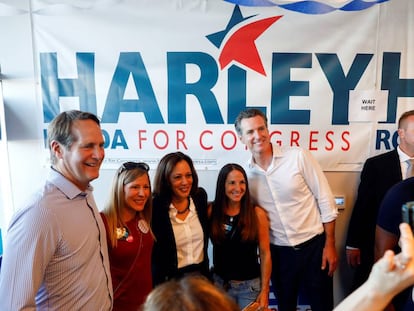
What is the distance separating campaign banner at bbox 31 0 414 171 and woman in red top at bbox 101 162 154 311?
657 millimetres

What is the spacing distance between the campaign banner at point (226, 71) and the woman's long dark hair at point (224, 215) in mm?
423

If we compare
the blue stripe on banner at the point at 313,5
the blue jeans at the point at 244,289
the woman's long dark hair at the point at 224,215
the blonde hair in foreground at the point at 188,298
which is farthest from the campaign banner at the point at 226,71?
the blonde hair in foreground at the point at 188,298

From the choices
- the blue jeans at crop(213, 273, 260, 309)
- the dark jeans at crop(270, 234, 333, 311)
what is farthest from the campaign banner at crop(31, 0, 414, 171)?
the blue jeans at crop(213, 273, 260, 309)

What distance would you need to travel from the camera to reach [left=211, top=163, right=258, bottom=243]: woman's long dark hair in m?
1.63

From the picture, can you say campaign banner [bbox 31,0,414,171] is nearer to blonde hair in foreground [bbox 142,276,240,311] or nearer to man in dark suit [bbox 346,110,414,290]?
man in dark suit [bbox 346,110,414,290]

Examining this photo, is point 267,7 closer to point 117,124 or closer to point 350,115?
point 350,115

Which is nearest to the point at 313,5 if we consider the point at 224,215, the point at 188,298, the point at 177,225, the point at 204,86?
the point at 204,86

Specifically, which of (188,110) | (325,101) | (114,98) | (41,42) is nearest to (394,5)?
(325,101)

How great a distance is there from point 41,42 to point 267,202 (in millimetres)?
1757

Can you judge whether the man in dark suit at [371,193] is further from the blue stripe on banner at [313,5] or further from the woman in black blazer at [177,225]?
the woman in black blazer at [177,225]

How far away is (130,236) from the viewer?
138 cm

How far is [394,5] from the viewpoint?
196 centimetres

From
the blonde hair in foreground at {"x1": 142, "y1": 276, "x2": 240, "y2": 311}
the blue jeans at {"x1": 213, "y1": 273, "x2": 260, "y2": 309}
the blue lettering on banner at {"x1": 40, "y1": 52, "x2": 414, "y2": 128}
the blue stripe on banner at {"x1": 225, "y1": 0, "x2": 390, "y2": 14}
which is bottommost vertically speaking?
the blue jeans at {"x1": 213, "y1": 273, "x2": 260, "y2": 309}

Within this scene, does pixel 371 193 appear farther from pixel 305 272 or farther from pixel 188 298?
pixel 188 298
